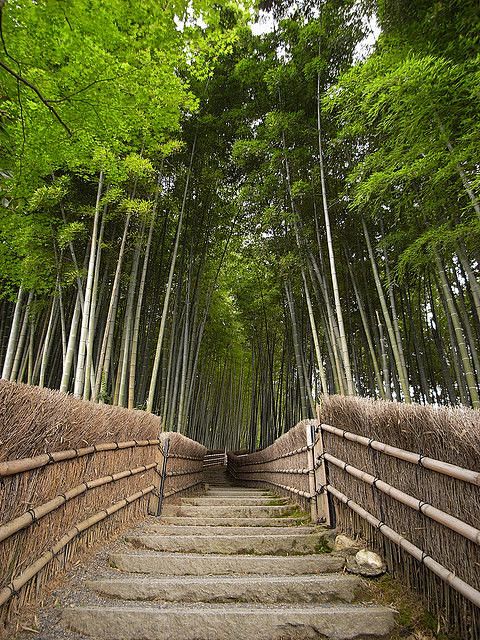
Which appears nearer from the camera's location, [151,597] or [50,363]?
[151,597]

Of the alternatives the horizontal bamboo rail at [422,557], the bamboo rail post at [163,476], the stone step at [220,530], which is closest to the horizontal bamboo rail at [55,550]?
the stone step at [220,530]

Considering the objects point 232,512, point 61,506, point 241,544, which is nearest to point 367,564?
point 241,544

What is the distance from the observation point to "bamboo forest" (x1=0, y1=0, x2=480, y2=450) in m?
3.16

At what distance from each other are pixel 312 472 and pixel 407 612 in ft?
5.14

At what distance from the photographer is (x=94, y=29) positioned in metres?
3.21

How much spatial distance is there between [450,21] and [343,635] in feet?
13.8

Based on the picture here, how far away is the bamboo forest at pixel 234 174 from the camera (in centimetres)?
316

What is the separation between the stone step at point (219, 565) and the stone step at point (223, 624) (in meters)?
0.51

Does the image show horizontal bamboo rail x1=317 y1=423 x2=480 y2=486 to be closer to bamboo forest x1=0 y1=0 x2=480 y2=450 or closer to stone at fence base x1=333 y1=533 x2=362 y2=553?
stone at fence base x1=333 y1=533 x2=362 y2=553

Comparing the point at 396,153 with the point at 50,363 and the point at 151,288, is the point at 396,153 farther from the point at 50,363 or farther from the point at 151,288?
the point at 50,363

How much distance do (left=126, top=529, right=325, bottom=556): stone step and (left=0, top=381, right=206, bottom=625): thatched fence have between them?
41 cm

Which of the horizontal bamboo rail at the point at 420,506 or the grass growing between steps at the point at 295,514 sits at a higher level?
the horizontal bamboo rail at the point at 420,506

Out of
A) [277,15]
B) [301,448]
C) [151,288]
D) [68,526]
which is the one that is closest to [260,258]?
[151,288]

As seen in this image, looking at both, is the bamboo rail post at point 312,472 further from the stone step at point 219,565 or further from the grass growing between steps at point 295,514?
the stone step at point 219,565
